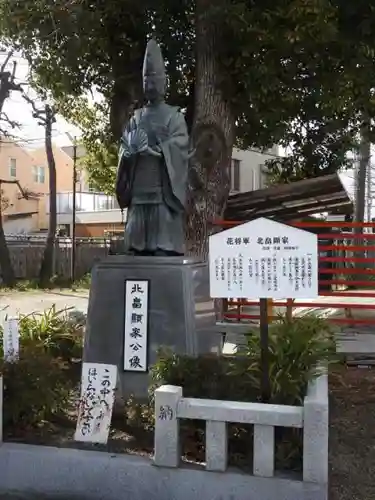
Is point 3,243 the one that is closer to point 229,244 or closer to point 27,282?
point 27,282

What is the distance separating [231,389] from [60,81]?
7.60 meters

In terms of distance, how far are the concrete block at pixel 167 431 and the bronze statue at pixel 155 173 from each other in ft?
6.76

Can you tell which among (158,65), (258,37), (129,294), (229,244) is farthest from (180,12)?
(229,244)

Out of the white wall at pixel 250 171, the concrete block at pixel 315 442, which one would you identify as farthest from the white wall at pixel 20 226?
the concrete block at pixel 315 442

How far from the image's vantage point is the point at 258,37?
24.5 feet

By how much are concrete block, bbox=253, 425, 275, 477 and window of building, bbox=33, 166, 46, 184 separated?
115 feet

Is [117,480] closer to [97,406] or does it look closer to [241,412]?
[97,406]

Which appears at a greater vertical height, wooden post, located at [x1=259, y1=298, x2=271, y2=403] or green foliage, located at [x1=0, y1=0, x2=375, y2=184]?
green foliage, located at [x1=0, y1=0, x2=375, y2=184]

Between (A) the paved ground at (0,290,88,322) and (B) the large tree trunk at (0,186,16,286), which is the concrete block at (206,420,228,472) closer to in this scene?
(A) the paved ground at (0,290,88,322)

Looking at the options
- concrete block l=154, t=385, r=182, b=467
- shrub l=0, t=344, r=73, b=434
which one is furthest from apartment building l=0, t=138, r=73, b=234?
concrete block l=154, t=385, r=182, b=467

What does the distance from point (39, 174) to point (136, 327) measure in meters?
33.9

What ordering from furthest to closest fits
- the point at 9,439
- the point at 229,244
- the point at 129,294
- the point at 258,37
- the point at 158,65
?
the point at 258,37 < the point at 158,65 < the point at 129,294 < the point at 9,439 < the point at 229,244

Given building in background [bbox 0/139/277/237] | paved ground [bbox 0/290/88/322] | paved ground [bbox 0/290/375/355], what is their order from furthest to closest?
building in background [bbox 0/139/277/237], paved ground [bbox 0/290/88/322], paved ground [bbox 0/290/375/355]

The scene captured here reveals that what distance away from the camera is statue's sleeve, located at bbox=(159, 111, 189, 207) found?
505cm
